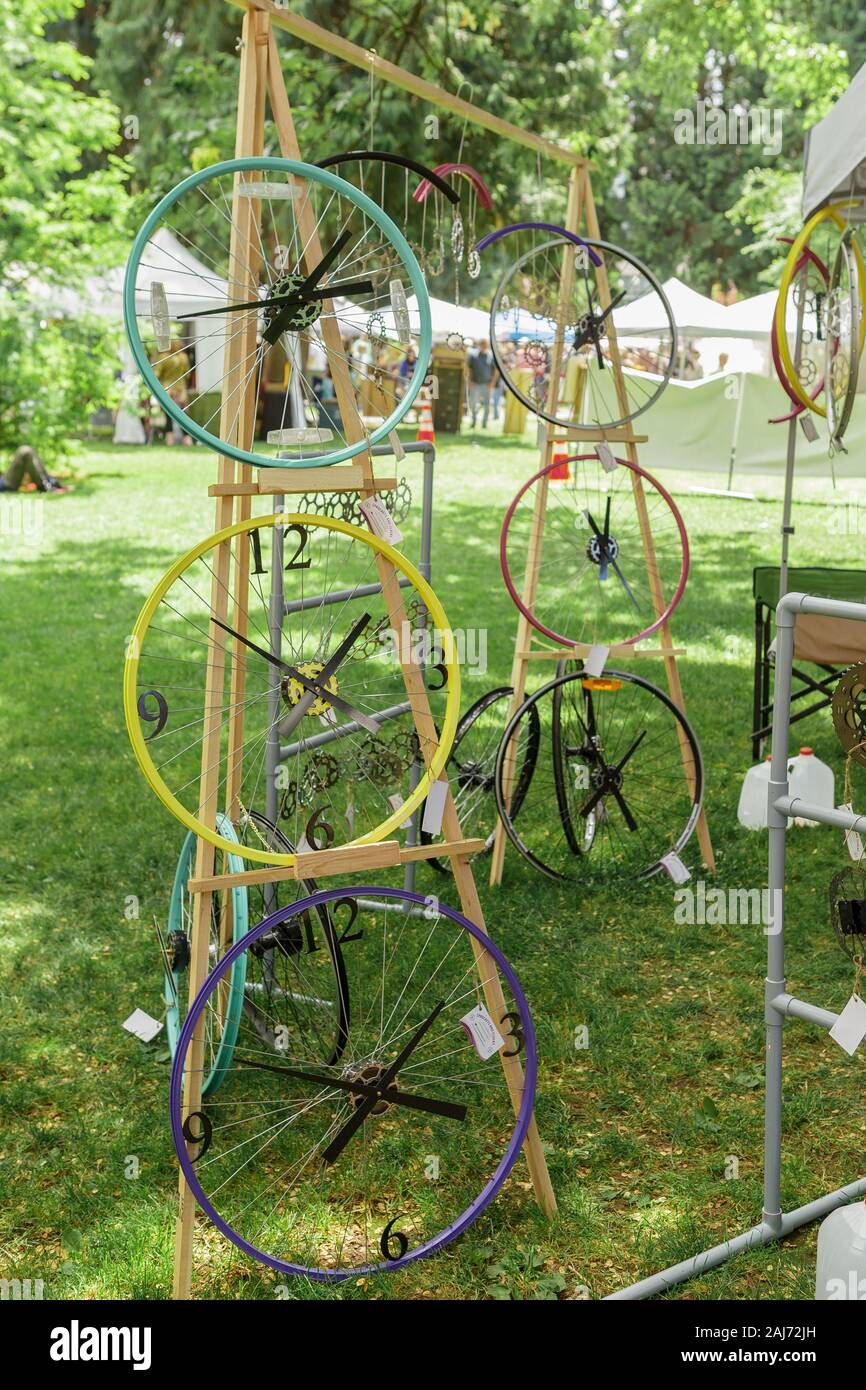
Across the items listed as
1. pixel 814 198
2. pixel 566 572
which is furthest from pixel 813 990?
pixel 566 572

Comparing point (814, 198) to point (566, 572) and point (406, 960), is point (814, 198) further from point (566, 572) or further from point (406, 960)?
point (566, 572)

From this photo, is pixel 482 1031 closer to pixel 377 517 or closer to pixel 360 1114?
pixel 360 1114

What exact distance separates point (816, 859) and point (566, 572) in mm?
4836

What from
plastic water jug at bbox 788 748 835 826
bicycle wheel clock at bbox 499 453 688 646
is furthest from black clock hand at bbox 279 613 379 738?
plastic water jug at bbox 788 748 835 826

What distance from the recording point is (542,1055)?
344 cm

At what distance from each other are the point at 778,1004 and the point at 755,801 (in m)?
2.47

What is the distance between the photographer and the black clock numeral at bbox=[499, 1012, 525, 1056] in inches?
106

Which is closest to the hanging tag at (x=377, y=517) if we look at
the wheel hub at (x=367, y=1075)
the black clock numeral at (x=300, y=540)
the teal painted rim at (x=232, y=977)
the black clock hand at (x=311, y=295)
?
the black clock numeral at (x=300, y=540)

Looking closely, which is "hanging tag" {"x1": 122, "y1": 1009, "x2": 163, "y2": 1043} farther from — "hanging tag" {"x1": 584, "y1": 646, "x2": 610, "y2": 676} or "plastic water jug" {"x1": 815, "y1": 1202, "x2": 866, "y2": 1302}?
"hanging tag" {"x1": 584, "y1": 646, "x2": 610, "y2": 676}

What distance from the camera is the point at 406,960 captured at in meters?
3.90

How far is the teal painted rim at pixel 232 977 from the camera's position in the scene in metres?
2.71

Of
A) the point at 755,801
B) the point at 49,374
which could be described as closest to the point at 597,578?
the point at 755,801

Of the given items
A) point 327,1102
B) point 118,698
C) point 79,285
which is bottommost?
point 327,1102

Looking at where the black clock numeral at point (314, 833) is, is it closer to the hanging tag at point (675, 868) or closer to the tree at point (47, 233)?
the hanging tag at point (675, 868)
